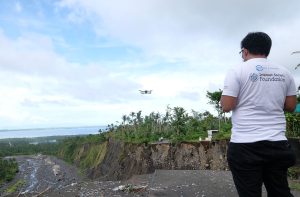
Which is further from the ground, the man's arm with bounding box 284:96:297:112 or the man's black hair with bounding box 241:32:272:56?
the man's black hair with bounding box 241:32:272:56

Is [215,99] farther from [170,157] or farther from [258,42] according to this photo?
[258,42]

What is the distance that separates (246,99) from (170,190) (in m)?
4.67

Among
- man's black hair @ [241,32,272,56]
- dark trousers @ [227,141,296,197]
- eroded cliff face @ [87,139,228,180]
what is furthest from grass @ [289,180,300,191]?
man's black hair @ [241,32,272,56]

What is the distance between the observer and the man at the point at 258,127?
10.4 ft

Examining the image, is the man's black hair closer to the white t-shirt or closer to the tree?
the white t-shirt

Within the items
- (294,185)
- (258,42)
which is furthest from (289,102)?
(294,185)

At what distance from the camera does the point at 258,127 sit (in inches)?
127

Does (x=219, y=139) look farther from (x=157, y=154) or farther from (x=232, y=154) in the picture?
(x=232, y=154)

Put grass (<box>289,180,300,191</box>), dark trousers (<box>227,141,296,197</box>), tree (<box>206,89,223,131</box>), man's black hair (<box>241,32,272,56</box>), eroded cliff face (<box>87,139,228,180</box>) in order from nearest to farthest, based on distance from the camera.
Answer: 1. dark trousers (<box>227,141,296,197</box>)
2. man's black hair (<box>241,32,272,56</box>)
3. grass (<box>289,180,300,191</box>)
4. eroded cliff face (<box>87,139,228,180</box>)
5. tree (<box>206,89,223,131</box>)

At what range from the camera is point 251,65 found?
3.32 metres

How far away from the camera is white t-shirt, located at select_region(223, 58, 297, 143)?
3242mm

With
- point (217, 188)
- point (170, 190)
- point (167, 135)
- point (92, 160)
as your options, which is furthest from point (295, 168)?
point (92, 160)

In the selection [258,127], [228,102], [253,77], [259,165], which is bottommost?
[259,165]

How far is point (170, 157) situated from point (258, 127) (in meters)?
12.6
